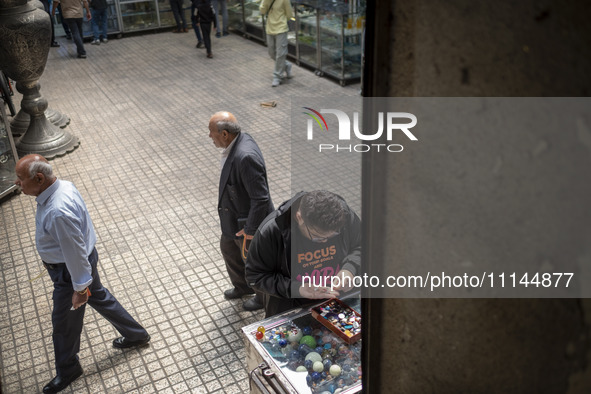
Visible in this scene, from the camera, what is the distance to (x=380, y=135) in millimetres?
1248

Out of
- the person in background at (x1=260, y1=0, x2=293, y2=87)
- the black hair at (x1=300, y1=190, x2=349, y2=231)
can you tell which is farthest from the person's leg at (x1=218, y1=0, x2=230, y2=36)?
the black hair at (x1=300, y1=190, x2=349, y2=231)

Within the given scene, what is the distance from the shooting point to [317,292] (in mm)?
3449

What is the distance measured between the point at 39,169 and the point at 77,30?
31.8 ft

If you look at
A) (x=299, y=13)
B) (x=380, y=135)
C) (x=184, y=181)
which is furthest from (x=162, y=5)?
(x=380, y=135)

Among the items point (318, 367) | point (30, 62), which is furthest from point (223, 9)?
point (318, 367)

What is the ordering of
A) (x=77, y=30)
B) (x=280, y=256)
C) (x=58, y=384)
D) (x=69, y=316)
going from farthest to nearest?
(x=77, y=30)
(x=58, y=384)
(x=69, y=316)
(x=280, y=256)

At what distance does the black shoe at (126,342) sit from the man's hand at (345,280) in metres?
2.10

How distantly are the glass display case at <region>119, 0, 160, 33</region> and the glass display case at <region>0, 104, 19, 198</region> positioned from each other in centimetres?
776

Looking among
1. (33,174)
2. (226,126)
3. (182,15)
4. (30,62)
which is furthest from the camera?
(182,15)

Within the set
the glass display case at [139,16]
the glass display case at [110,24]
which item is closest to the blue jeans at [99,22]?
the glass display case at [110,24]

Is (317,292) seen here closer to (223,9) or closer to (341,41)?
(341,41)

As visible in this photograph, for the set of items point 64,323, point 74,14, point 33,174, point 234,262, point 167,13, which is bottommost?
point 234,262

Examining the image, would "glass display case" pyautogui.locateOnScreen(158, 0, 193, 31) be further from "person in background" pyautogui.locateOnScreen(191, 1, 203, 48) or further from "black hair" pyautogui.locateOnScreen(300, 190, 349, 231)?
"black hair" pyautogui.locateOnScreen(300, 190, 349, 231)

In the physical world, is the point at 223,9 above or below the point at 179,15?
above
